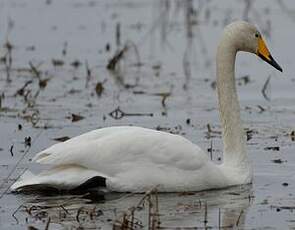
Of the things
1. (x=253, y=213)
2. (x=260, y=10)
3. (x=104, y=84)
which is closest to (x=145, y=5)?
(x=260, y=10)

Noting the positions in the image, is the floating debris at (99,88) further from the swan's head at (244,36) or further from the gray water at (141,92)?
the swan's head at (244,36)

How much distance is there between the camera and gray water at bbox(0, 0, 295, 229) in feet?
29.8

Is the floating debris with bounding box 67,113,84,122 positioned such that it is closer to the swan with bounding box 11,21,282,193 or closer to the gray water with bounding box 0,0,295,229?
the gray water with bounding box 0,0,295,229

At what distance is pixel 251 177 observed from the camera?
10.3m

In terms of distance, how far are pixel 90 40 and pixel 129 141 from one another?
9326 millimetres

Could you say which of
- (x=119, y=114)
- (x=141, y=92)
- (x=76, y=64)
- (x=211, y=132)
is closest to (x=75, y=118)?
(x=119, y=114)

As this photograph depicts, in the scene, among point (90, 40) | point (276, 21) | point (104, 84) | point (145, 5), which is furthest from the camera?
point (145, 5)

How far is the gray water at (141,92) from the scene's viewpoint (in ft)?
29.8

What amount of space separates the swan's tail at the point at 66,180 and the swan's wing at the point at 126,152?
0.07m

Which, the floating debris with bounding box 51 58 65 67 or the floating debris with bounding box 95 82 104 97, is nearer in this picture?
the floating debris with bounding box 95 82 104 97

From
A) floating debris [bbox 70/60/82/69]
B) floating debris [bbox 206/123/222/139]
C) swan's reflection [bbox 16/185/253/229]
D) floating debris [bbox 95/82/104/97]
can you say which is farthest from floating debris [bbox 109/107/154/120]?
floating debris [bbox 70/60/82/69]

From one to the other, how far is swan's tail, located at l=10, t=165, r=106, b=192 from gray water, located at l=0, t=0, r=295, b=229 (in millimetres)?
115

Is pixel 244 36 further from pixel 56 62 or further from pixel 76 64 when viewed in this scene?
pixel 56 62

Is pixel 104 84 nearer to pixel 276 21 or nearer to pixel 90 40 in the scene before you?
pixel 90 40
